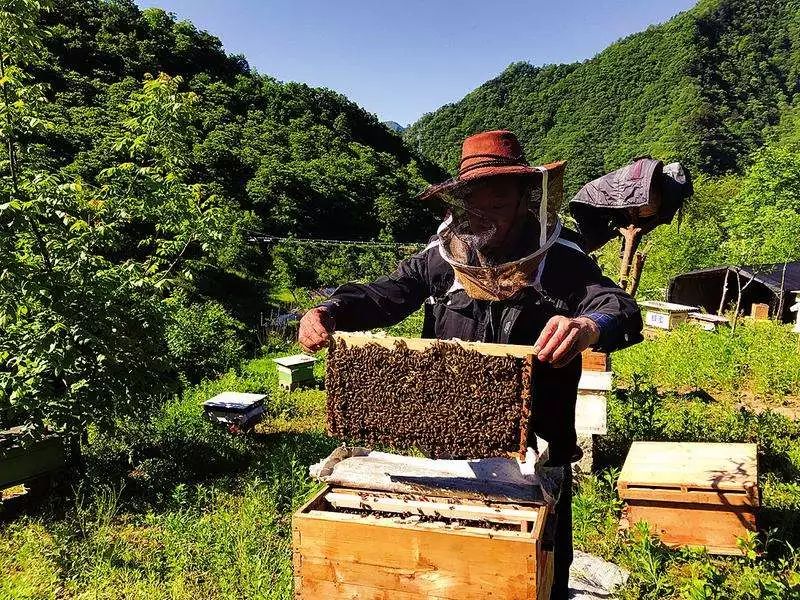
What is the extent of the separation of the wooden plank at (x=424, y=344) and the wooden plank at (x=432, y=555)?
1.71 feet

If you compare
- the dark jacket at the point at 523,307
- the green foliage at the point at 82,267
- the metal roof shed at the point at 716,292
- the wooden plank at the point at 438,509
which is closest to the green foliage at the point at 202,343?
the green foliage at the point at 82,267

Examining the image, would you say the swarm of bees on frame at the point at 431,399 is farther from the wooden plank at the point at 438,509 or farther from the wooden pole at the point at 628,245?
the wooden pole at the point at 628,245

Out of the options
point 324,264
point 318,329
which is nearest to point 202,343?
point 318,329

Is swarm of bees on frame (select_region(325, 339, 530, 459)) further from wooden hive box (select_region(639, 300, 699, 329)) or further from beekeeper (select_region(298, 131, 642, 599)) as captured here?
wooden hive box (select_region(639, 300, 699, 329))

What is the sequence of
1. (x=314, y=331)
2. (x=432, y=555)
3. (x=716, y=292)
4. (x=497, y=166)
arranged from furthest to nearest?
(x=716, y=292)
(x=497, y=166)
(x=314, y=331)
(x=432, y=555)

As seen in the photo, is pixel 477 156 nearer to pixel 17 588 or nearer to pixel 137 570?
pixel 137 570

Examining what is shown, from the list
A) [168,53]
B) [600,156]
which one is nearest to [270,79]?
[168,53]

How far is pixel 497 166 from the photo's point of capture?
2.23 m

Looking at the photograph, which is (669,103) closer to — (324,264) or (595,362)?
(324,264)

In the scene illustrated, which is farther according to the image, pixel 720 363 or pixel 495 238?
pixel 720 363

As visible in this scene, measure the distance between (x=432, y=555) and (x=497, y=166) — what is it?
1.38m

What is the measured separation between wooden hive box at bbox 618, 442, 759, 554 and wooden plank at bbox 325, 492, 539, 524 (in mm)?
2720

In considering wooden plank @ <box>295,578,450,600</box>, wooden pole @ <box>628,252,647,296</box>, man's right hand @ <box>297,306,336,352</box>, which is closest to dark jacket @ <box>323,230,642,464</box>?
man's right hand @ <box>297,306,336,352</box>

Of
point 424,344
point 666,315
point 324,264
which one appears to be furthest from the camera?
point 324,264
